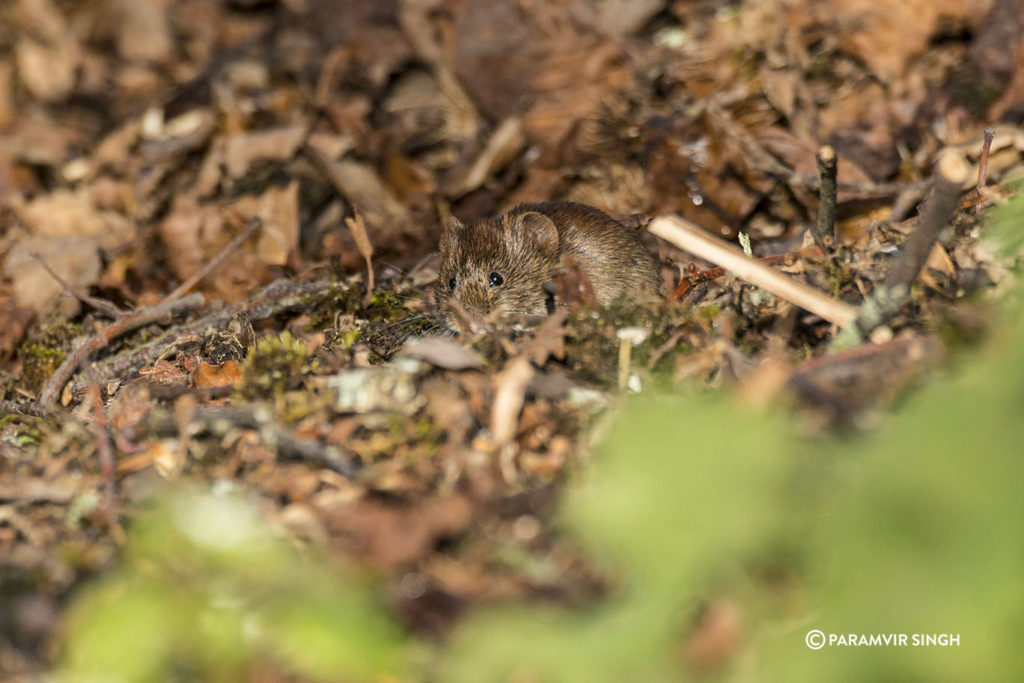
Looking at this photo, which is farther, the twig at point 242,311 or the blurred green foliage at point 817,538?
the twig at point 242,311

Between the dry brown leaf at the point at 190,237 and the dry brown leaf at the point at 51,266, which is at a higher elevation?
the dry brown leaf at the point at 51,266

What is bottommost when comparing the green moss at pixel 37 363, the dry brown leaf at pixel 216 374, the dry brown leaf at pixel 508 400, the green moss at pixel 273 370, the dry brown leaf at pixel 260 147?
the dry brown leaf at pixel 260 147

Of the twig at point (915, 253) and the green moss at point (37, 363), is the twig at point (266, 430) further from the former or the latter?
the green moss at point (37, 363)

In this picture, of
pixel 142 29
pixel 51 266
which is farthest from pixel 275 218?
pixel 142 29

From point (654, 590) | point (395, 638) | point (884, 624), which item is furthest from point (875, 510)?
point (395, 638)

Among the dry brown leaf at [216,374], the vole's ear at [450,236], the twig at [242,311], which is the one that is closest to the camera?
the dry brown leaf at [216,374]

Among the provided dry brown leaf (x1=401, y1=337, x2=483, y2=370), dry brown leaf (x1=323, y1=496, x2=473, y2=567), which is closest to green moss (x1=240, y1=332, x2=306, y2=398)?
dry brown leaf (x1=401, y1=337, x2=483, y2=370)

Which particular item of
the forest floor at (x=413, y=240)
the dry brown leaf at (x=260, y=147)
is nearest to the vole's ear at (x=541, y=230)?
the forest floor at (x=413, y=240)
